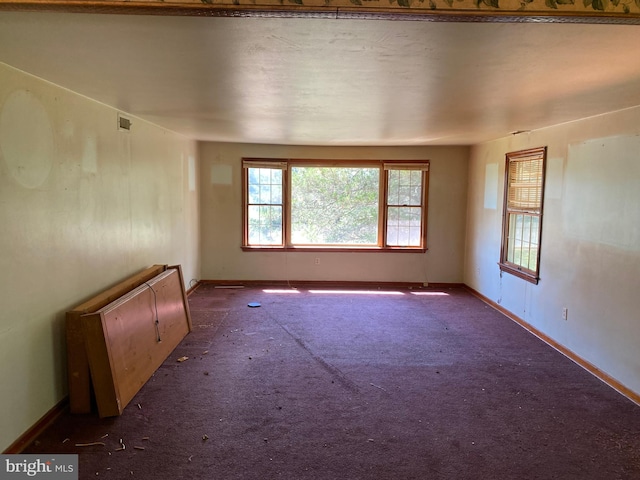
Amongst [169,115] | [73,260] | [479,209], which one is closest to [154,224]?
[169,115]

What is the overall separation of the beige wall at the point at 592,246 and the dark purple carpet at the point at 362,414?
0.30 metres

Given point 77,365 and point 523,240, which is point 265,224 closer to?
point 523,240

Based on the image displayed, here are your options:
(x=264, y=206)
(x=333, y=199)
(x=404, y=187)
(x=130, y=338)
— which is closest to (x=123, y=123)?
(x=130, y=338)

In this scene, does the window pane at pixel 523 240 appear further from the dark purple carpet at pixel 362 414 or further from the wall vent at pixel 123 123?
the wall vent at pixel 123 123

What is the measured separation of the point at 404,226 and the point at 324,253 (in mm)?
1418

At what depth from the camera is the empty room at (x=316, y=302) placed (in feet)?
6.25

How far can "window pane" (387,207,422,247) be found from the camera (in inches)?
275

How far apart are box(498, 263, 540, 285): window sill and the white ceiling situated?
175 cm

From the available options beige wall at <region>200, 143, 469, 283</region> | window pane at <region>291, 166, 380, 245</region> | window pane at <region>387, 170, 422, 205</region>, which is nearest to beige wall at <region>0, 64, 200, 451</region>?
beige wall at <region>200, 143, 469, 283</region>

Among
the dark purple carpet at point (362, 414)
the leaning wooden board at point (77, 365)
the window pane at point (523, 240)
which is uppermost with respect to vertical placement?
the window pane at point (523, 240)

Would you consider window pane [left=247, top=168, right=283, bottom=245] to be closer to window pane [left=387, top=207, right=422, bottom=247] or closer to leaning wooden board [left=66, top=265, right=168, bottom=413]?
window pane [left=387, top=207, right=422, bottom=247]

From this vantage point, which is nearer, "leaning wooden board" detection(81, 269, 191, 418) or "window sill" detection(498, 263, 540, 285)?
"leaning wooden board" detection(81, 269, 191, 418)

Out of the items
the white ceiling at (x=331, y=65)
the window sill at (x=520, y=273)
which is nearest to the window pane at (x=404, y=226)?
the window sill at (x=520, y=273)

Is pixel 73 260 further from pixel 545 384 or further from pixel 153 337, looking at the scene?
pixel 545 384
